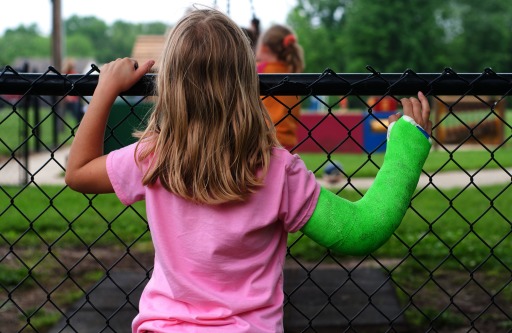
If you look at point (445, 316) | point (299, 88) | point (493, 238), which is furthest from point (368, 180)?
point (299, 88)

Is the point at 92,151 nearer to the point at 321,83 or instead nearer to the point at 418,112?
the point at 321,83

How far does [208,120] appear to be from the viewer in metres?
1.65

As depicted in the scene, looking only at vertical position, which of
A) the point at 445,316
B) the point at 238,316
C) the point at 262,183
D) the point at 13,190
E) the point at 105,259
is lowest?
the point at 13,190

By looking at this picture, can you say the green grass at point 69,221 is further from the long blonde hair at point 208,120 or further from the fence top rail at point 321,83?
the long blonde hair at point 208,120

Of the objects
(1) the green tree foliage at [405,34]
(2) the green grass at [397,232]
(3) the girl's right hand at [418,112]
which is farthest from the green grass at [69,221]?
(1) the green tree foliage at [405,34]

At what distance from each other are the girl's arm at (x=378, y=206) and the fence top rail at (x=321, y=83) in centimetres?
32

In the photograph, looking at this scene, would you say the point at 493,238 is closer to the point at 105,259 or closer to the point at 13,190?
the point at 105,259

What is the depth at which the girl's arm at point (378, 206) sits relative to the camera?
66.4 inches

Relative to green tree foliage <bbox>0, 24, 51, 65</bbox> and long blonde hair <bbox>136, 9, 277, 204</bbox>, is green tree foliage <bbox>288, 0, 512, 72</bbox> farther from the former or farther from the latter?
long blonde hair <bbox>136, 9, 277, 204</bbox>

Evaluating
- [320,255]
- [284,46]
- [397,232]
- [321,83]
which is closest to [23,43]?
[397,232]

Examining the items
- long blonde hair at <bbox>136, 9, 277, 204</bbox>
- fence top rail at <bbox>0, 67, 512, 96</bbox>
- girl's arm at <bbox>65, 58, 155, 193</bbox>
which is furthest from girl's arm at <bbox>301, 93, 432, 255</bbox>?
girl's arm at <bbox>65, 58, 155, 193</bbox>

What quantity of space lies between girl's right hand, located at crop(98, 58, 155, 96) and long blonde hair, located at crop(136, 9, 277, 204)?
0.25 meters

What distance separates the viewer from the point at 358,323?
3926 millimetres

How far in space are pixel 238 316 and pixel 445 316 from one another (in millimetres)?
2906
